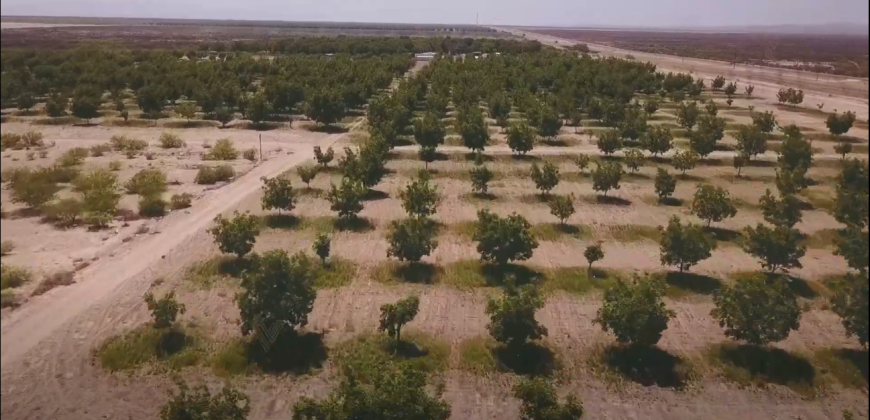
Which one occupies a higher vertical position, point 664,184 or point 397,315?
point 664,184

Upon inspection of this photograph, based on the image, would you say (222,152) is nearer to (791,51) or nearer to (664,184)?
(664,184)

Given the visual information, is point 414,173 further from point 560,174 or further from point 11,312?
point 11,312

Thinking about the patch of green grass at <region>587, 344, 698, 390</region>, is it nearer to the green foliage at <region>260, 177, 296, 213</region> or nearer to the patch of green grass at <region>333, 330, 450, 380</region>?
the patch of green grass at <region>333, 330, 450, 380</region>

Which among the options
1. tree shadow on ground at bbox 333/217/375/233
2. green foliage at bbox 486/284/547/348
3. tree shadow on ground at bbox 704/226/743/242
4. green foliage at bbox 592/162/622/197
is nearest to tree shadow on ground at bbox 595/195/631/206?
green foliage at bbox 592/162/622/197

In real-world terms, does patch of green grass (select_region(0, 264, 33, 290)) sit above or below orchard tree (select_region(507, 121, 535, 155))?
above

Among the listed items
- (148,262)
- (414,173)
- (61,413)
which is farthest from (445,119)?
(61,413)

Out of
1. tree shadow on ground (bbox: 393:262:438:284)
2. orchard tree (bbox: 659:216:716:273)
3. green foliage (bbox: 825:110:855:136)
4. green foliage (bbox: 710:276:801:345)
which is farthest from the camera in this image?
green foliage (bbox: 825:110:855:136)

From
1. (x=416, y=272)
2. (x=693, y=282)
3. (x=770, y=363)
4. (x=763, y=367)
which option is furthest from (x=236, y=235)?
(x=770, y=363)
